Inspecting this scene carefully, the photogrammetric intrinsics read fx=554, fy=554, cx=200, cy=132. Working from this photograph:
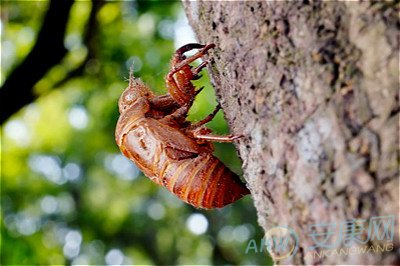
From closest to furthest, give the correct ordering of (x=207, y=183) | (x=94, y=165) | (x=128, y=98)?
(x=207, y=183)
(x=128, y=98)
(x=94, y=165)

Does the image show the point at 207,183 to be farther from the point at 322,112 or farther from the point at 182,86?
the point at 322,112

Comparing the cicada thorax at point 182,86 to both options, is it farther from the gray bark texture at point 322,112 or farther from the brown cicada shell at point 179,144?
the gray bark texture at point 322,112

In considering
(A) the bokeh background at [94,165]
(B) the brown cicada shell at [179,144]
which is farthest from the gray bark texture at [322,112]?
(A) the bokeh background at [94,165]

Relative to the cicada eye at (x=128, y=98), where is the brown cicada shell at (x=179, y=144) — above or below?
below

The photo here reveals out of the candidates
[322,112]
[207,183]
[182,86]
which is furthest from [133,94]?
[322,112]

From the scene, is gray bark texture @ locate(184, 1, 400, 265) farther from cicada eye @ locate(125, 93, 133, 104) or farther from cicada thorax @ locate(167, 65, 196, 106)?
cicada eye @ locate(125, 93, 133, 104)

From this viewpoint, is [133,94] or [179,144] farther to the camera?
[133,94]

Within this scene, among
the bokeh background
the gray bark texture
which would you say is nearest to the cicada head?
the gray bark texture
